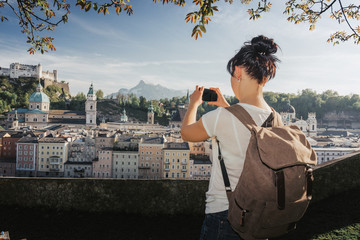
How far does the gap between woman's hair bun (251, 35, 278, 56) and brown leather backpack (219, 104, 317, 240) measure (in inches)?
15.3

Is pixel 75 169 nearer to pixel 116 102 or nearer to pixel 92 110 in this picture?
pixel 92 110

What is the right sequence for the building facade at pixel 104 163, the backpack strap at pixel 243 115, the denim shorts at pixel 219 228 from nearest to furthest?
the backpack strap at pixel 243 115, the denim shorts at pixel 219 228, the building facade at pixel 104 163

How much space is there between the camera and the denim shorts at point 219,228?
4.33 feet

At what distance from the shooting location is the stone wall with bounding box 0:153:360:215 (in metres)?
4.14

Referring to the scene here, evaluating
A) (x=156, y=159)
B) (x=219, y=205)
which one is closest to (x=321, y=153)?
(x=156, y=159)

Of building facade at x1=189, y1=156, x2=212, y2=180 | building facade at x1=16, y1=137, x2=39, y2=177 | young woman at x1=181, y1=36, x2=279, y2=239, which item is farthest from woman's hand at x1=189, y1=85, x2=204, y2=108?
building facade at x1=16, y1=137, x2=39, y2=177

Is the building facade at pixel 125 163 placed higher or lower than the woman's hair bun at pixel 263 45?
lower

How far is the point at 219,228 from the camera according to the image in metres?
1.33

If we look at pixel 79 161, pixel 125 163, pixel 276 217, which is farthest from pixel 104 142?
pixel 276 217

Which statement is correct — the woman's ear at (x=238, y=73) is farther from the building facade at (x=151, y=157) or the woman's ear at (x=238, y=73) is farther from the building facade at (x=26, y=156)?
the building facade at (x=26, y=156)

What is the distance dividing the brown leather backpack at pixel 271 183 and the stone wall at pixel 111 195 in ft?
9.95

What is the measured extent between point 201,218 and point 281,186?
A: 3.27 m

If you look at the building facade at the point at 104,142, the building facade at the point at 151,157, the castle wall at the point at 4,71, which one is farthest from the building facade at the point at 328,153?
the castle wall at the point at 4,71

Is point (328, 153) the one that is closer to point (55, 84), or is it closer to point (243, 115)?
point (243, 115)
